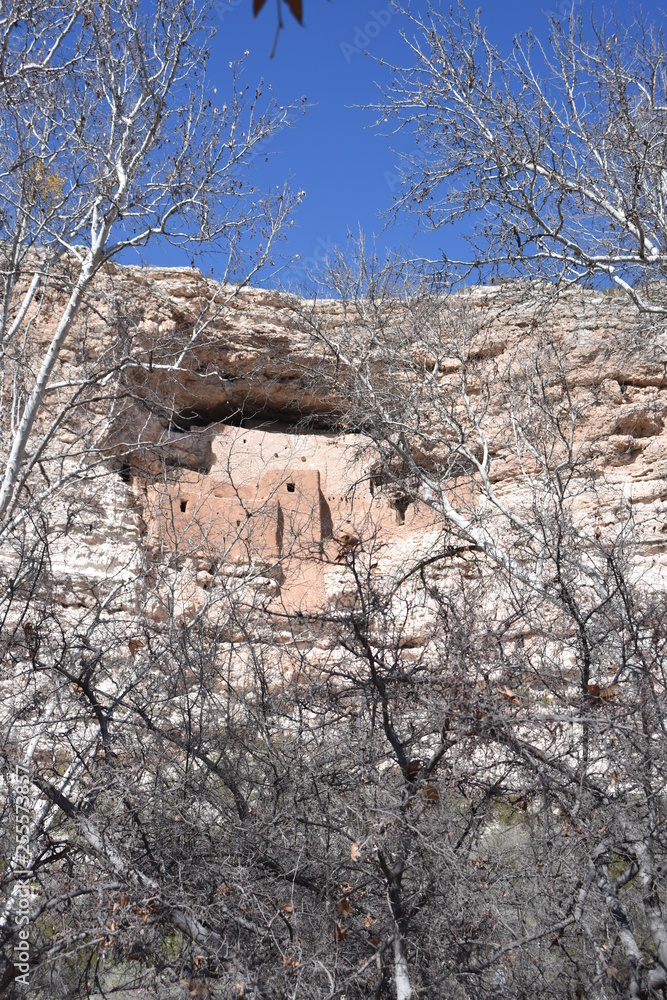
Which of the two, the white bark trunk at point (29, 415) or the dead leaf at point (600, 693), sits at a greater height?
the white bark trunk at point (29, 415)

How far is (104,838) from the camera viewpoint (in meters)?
4.07

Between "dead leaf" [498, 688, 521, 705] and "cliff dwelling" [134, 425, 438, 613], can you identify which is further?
"cliff dwelling" [134, 425, 438, 613]

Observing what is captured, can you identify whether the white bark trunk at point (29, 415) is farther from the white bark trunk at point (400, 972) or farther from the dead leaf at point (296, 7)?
the dead leaf at point (296, 7)

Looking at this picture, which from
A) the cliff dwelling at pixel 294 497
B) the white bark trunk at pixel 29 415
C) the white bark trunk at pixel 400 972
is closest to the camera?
the white bark trunk at pixel 400 972

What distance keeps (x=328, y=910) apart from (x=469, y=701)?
1.08 metres

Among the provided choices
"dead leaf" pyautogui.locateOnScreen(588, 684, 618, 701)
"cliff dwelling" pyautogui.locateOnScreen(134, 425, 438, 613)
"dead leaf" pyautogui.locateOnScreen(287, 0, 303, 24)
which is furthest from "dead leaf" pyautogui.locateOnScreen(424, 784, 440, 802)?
"cliff dwelling" pyautogui.locateOnScreen(134, 425, 438, 613)

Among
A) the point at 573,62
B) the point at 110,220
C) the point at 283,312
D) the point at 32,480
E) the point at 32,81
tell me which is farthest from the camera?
the point at 283,312

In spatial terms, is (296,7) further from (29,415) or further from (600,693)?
(29,415)

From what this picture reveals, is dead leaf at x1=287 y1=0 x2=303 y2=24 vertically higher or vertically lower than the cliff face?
lower

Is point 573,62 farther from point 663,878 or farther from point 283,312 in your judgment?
point 283,312

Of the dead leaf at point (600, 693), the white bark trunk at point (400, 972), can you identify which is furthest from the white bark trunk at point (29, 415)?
the dead leaf at point (600, 693)

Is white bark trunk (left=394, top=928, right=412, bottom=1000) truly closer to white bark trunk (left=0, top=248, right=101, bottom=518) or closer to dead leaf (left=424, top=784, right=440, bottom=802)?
dead leaf (left=424, top=784, right=440, bottom=802)

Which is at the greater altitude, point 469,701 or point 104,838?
point 469,701

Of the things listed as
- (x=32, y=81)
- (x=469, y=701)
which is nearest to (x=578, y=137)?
(x=32, y=81)
